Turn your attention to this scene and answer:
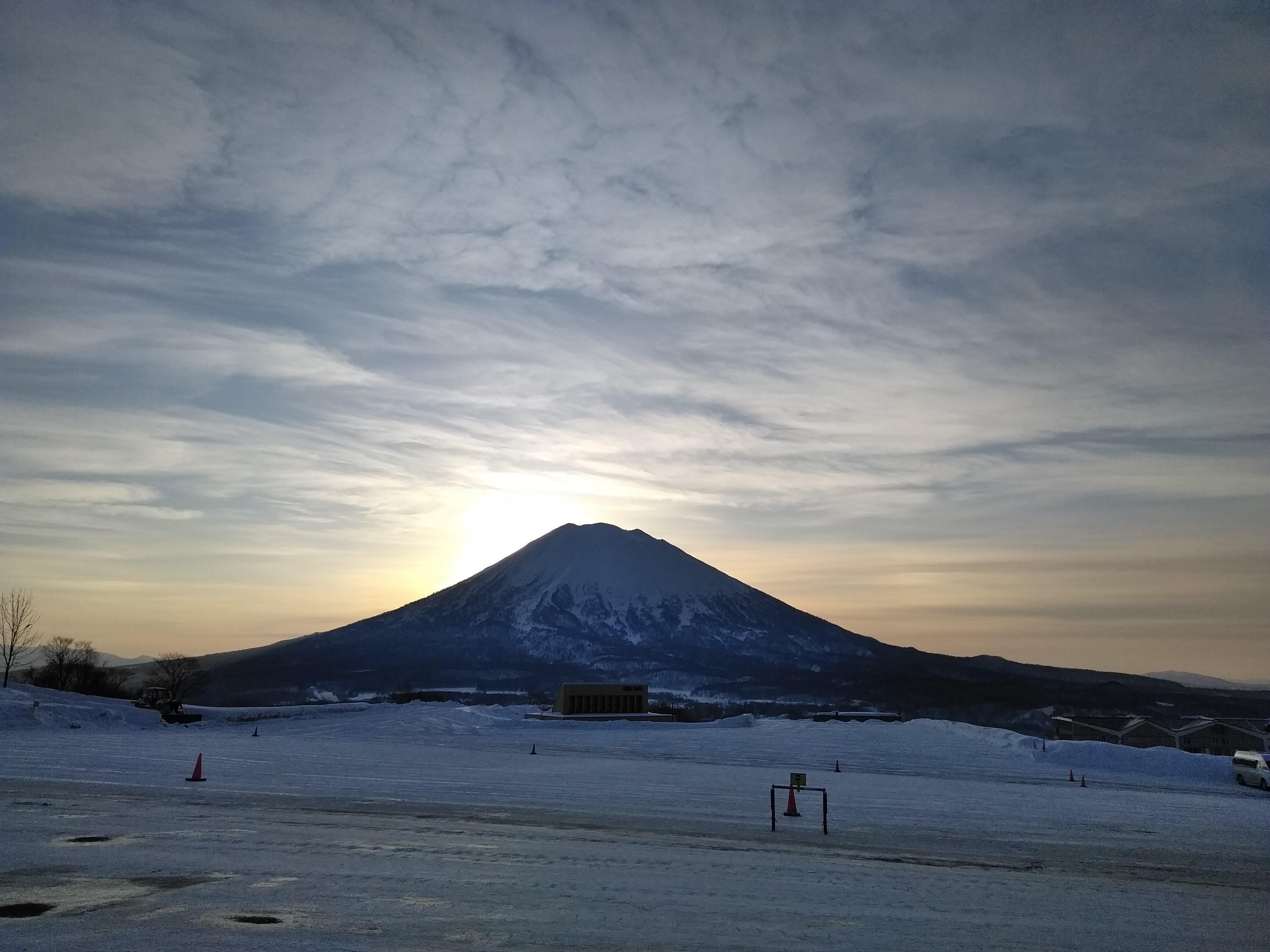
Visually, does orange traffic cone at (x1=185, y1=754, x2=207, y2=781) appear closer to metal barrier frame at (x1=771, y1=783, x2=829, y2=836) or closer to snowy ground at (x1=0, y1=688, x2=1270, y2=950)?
snowy ground at (x1=0, y1=688, x2=1270, y2=950)

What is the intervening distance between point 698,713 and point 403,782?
13929 cm

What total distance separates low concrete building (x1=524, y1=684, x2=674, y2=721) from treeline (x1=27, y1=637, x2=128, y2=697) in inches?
2106

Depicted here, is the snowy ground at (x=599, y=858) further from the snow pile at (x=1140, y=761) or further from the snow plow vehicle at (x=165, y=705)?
the snow plow vehicle at (x=165, y=705)

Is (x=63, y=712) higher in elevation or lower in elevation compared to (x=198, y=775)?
lower

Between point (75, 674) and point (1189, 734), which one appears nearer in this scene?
point (1189, 734)

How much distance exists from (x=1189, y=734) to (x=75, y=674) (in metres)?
132

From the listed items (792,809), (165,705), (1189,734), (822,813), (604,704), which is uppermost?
(792,809)

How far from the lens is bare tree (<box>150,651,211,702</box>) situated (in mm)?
127562

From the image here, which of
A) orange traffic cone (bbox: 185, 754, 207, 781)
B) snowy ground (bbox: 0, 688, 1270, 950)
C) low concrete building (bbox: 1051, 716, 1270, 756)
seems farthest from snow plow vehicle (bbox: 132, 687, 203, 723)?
low concrete building (bbox: 1051, 716, 1270, 756)

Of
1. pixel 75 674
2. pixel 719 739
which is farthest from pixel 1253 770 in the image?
pixel 75 674

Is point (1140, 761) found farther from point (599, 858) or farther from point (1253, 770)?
point (599, 858)

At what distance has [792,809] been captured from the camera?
2298 cm

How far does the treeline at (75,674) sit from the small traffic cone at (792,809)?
9868 cm

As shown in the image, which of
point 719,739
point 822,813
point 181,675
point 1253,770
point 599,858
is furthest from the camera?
point 181,675
